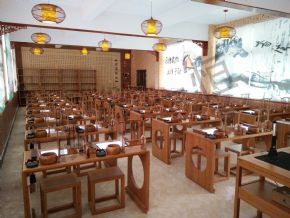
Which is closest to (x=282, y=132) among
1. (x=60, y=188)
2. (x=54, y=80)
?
(x=60, y=188)

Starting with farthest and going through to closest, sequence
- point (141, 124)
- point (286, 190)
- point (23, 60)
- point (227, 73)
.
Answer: point (23, 60)
point (227, 73)
point (141, 124)
point (286, 190)

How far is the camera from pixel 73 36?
12.1 meters

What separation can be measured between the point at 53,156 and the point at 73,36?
35.5 ft

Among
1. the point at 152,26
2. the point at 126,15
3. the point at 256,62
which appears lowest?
the point at 256,62

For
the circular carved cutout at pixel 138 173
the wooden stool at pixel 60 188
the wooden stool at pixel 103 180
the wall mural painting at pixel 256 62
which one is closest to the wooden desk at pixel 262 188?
the wooden stool at pixel 103 180

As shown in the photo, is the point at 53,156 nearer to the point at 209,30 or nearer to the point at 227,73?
the point at 227,73

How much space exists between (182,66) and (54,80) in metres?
8.41

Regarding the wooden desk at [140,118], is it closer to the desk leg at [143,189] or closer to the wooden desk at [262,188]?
the desk leg at [143,189]

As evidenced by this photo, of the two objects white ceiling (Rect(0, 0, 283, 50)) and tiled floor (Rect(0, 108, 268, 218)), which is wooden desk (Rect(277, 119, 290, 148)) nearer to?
tiled floor (Rect(0, 108, 268, 218))

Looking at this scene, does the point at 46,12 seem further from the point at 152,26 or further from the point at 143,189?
the point at 143,189

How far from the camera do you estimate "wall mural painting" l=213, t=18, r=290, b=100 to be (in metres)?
7.86

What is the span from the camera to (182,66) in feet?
41.5

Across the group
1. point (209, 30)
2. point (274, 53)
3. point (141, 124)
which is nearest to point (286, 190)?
point (141, 124)

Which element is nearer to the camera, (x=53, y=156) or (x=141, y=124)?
(x=53, y=156)
